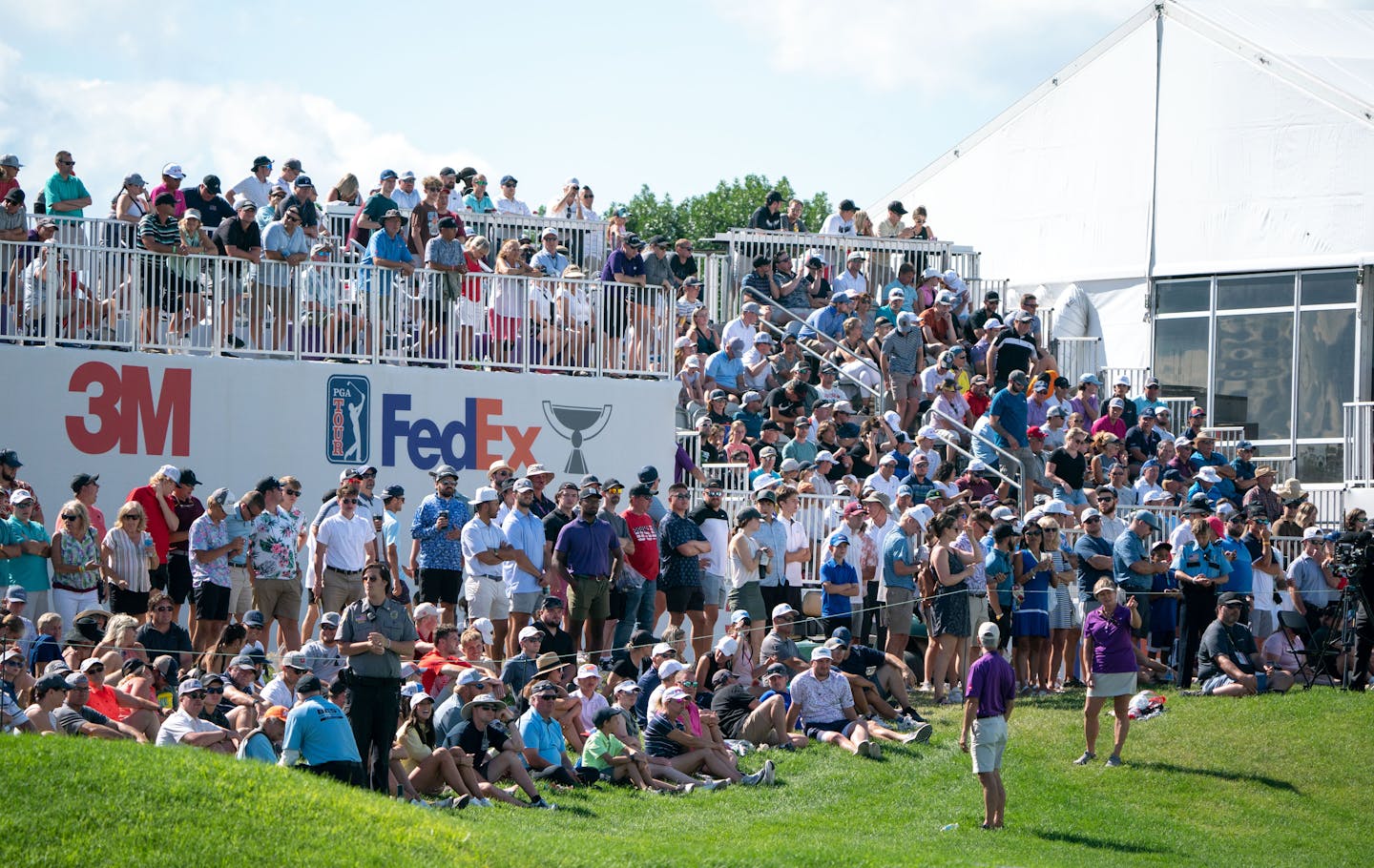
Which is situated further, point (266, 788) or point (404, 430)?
point (404, 430)

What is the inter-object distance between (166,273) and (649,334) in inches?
211

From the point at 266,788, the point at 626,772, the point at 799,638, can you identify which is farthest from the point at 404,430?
the point at 266,788

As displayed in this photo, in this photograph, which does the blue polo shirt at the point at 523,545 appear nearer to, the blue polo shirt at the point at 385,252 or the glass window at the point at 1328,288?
the blue polo shirt at the point at 385,252

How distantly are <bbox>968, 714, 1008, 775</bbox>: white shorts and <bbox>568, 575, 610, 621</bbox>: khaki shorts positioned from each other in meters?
4.14

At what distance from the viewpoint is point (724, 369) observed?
23.0 m

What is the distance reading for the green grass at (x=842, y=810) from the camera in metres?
11.4

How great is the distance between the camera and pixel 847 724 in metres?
16.9

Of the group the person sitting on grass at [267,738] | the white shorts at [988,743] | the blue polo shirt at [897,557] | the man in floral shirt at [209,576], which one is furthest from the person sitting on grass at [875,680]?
the person sitting on grass at [267,738]

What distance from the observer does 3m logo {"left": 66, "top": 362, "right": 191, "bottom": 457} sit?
18875mm

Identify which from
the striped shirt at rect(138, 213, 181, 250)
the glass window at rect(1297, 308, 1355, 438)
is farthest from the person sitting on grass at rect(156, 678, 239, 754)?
the glass window at rect(1297, 308, 1355, 438)

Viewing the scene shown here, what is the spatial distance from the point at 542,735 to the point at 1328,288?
17543 millimetres

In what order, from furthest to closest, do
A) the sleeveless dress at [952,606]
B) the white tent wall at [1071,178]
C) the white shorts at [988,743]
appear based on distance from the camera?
the white tent wall at [1071,178], the sleeveless dress at [952,606], the white shorts at [988,743]

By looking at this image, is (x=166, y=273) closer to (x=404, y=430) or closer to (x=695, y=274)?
(x=404, y=430)

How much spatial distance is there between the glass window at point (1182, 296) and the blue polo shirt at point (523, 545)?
15.5m
